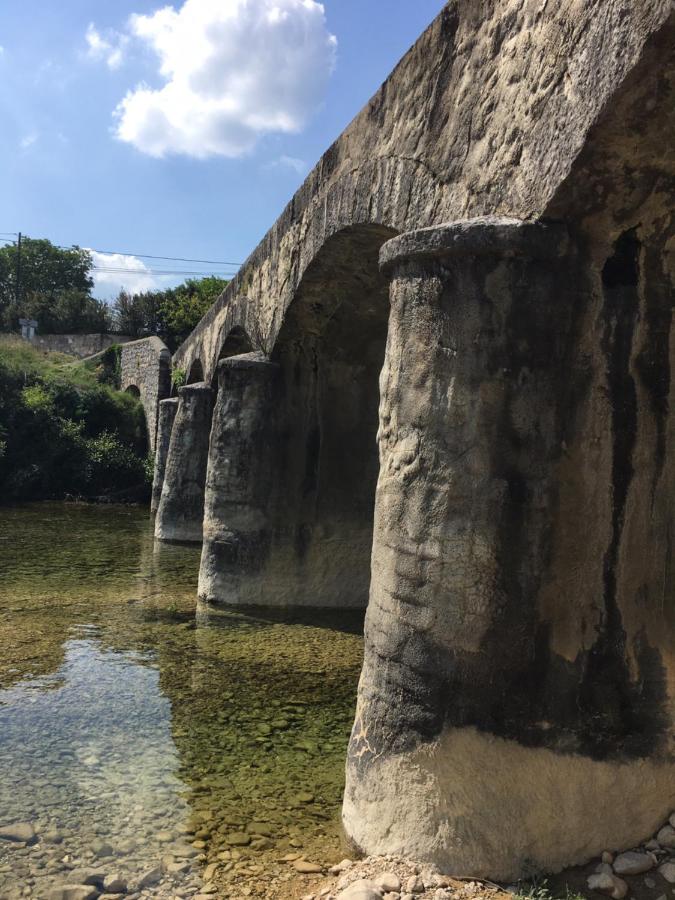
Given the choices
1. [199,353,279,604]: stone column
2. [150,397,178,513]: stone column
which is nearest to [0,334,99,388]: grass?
[150,397,178,513]: stone column

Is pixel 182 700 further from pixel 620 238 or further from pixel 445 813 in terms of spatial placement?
pixel 620 238

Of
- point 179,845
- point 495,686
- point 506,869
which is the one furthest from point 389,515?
point 179,845

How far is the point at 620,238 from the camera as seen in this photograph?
2814 millimetres

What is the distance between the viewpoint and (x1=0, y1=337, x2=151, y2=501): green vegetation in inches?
723

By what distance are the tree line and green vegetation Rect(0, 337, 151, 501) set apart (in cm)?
876

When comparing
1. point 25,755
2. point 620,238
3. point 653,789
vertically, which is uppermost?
point 620,238

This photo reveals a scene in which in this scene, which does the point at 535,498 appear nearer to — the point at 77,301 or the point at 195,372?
the point at 195,372

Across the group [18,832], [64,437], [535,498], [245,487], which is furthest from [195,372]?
[535,498]

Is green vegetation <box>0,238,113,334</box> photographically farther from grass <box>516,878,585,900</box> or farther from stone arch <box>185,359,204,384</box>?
grass <box>516,878,585,900</box>

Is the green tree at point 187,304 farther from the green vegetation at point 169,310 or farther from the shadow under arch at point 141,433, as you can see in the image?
the shadow under arch at point 141,433

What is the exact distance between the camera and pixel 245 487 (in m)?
7.45

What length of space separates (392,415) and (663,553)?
45.4 inches

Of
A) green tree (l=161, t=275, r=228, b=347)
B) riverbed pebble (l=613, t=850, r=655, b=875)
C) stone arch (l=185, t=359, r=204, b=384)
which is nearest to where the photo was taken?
riverbed pebble (l=613, t=850, r=655, b=875)

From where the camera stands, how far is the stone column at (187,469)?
39.6ft
